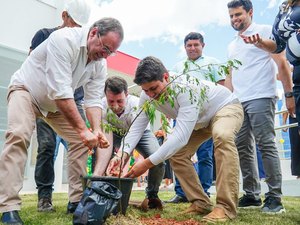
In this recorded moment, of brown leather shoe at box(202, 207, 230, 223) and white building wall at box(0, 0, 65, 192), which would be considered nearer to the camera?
brown leather shoe at box(202, 207, 230, 223)

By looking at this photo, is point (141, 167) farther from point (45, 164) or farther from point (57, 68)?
point (45, 164)

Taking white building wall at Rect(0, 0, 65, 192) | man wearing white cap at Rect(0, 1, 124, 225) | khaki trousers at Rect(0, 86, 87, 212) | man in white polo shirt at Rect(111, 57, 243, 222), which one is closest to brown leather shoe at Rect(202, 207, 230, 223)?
man in white polo shirt at Rect(111, 57, 243, 222)

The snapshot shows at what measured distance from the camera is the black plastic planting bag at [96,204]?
1.74m

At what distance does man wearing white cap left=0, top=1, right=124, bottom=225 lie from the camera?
77.6 inches

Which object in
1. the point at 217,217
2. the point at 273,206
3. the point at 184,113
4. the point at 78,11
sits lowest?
the point at 273,206

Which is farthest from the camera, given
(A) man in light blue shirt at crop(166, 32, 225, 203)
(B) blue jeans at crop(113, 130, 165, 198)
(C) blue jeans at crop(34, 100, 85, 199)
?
(A) man in light blue shirt at crop(166, 32, 225, 203)

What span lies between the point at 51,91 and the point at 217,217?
3.98 feet

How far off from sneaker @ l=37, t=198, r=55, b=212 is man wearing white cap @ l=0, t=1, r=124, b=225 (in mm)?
282

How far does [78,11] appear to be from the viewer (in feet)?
9.23

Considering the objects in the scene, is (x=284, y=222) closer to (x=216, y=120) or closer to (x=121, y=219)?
(x=216, y=120)

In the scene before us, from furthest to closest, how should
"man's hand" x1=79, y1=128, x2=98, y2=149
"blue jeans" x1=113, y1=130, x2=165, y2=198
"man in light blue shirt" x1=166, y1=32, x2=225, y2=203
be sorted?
"man in light blue shirt" x1=166, y1=32, x2=225, y2=203, "blue jeans" x1=113, y1=130, x2=165, y2=198, "man's hand" x1=79, y1=128, x2=98, y2=149

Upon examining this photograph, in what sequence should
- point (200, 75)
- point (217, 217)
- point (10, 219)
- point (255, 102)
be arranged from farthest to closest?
point (200, 75)
point (255, 102)
point (217, 217)
point (10, 219)

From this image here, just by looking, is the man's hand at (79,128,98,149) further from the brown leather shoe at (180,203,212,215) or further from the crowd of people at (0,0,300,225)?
the brown leather shoe at (180,203,212,215)

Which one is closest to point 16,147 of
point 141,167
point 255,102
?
point 141,167
